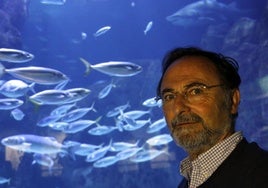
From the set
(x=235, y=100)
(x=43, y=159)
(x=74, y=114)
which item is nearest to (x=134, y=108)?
(x=43, y=159)

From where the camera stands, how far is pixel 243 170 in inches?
45.5

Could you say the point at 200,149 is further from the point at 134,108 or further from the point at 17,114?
the point at 134,108

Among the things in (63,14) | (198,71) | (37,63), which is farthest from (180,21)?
(63,14)

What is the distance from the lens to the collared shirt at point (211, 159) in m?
1.27

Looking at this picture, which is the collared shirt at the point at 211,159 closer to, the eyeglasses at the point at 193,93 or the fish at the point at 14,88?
the eyeglasses at the point at 193,93

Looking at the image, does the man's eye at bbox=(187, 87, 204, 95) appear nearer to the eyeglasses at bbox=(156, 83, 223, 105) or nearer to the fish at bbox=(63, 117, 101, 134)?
the eyeglasses at bbox=(156, 83, 223, 105)

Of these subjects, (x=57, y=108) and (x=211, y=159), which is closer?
(x=211, y=159)

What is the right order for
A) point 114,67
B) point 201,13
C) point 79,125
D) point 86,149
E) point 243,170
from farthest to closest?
point 201,13
point 86,149
point 79,125
point 114,67
point 243,170

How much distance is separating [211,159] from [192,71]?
319 mm

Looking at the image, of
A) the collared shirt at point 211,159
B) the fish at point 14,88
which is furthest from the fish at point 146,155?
the collared shirt at point 211,159

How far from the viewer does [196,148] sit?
131cm

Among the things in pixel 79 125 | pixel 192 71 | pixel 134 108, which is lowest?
pixel 134 108

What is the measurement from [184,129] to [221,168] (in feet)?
0.57

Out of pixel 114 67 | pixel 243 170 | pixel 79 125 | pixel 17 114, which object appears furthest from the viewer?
pixel 17 114
